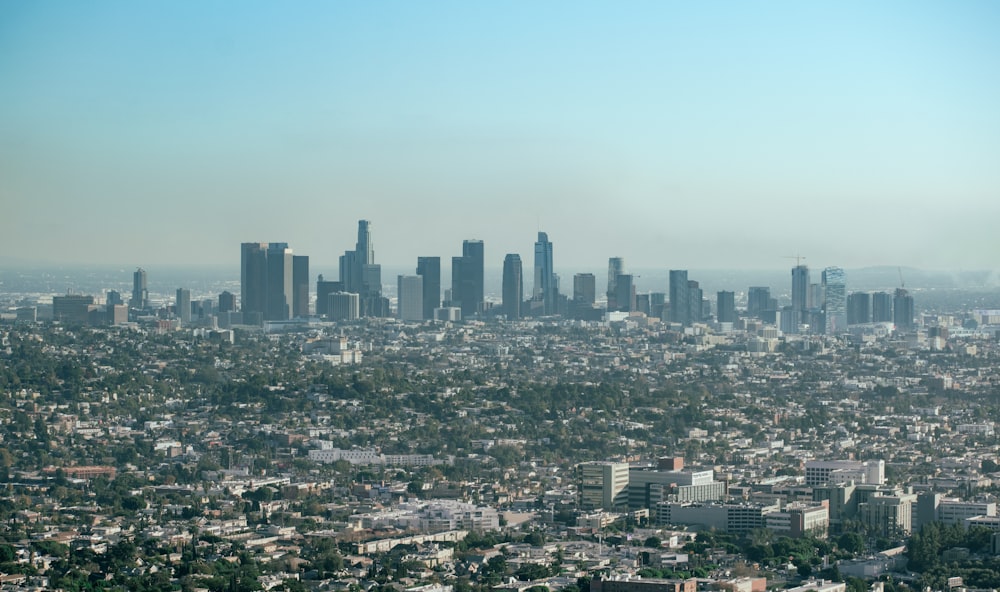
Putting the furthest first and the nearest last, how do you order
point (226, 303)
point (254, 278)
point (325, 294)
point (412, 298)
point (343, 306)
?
point (412, 298)
point (325, 294)
point (343, 306)
point (226, 303)
point (254, 278)

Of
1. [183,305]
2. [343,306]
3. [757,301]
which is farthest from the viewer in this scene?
[757,301]

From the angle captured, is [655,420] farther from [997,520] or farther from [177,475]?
[997,520]

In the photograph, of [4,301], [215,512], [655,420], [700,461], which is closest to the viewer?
[215,512]

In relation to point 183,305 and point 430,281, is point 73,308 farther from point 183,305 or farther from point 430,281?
point 430,281

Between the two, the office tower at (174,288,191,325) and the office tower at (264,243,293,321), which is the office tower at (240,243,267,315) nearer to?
the office tower at (264,243,293,321)

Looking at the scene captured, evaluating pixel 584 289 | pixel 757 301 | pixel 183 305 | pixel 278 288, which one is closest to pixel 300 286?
pixel 278 288

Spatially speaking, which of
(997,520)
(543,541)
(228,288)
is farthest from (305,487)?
(228,288)

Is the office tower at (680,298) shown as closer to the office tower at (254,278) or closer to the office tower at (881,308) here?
the office tower at (881,308)

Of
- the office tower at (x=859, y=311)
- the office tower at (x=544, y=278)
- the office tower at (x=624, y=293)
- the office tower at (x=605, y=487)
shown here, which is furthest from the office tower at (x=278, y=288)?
the office tower at (x=605, y=487)
